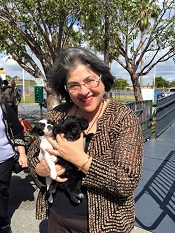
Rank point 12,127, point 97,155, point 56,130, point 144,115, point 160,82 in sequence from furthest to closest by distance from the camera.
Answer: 1. point 160,82
2. point 144,115
3. point 12,127
4. point 56,130
5. point 97,155

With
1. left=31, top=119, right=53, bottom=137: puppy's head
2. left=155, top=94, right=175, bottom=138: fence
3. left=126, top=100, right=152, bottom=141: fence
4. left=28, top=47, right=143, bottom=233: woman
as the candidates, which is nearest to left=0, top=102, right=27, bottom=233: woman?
left=28, top=47, right=143, bottom=233: woman

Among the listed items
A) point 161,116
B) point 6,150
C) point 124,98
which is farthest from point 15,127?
point 124,98

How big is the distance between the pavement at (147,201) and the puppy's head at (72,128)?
7.55 ft

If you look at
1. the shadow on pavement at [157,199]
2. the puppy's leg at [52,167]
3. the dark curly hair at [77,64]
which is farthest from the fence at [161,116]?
the puppy's leg at [52,167]

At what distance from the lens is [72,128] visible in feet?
4.99

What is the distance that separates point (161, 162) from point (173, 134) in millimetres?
3375

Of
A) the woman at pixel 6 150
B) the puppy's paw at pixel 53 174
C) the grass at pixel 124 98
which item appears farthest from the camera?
the grass at pixel 124 98

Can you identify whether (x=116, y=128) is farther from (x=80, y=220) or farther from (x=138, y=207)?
(x=138, y=207)

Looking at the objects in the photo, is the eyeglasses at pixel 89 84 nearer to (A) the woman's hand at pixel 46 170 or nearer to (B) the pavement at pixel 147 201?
(A) the woman's hand at pixel 46 170

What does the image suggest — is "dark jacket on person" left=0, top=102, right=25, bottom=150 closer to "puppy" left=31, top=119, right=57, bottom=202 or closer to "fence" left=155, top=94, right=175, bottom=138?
"puppy" left=31, top=119, right=57, bottom=202

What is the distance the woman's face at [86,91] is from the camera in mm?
1555

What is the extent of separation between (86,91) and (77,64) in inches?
7.4

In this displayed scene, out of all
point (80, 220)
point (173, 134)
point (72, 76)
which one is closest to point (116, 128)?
point (72, 76)

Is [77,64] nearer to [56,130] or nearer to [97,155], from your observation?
[56,130]
